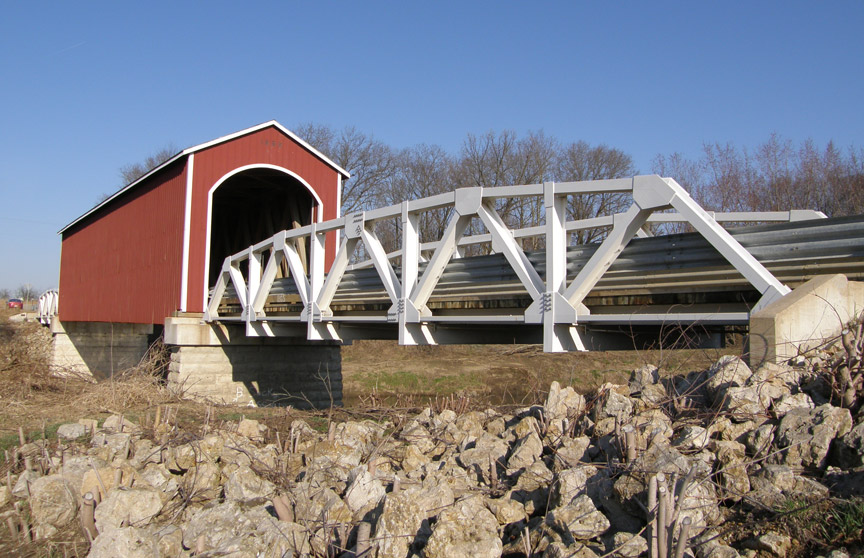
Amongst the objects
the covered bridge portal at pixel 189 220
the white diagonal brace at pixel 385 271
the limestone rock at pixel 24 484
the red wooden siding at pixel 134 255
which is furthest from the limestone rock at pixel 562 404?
the red wooden siding at pixel 134 255

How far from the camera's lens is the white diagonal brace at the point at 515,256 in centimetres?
699

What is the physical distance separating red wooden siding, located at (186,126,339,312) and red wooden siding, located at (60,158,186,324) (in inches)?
12.6

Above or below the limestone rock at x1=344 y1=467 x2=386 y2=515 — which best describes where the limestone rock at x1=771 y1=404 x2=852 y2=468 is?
above

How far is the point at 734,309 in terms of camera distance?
586cm

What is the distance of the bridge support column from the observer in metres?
14.5

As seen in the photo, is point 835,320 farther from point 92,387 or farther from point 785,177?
point 785,177

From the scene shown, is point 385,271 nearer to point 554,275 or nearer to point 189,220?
point 554,275

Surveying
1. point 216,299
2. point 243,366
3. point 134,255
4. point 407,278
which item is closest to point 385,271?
point 407,278

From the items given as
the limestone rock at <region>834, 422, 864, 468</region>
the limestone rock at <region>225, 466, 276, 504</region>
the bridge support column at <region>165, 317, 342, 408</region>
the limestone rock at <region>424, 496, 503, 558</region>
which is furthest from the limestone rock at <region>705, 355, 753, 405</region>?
the bridge support column at <region>165, 317, 342, 408</region>

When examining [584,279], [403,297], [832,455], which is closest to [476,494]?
[832,455]

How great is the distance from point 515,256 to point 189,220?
396 inches

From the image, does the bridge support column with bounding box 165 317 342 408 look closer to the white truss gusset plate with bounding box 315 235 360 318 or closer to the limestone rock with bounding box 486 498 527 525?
the white truss gusset plate with bounding box 315 235 360 318

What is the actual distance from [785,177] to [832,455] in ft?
81.4

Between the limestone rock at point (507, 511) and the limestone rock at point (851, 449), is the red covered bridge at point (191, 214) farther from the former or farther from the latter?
the limestone rock at point (851, 449)
